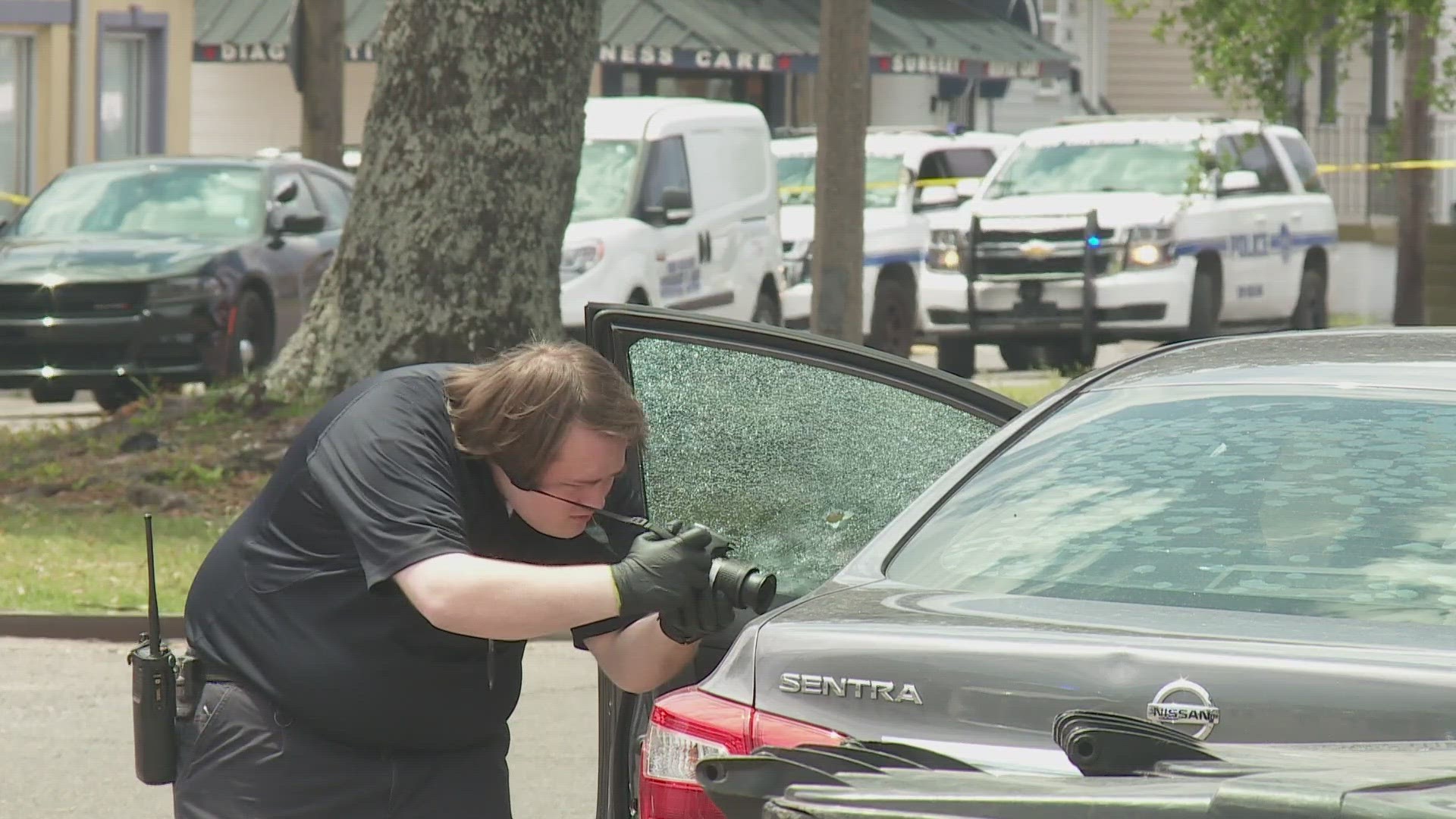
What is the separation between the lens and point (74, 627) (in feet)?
28.7

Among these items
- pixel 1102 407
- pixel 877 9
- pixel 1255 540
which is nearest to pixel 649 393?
pixel 1102 407

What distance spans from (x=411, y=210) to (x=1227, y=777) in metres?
10.1

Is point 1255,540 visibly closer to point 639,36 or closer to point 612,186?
point 612,186

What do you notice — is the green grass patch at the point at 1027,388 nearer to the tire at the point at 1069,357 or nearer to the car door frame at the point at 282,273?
the tire at the point at 1069,357

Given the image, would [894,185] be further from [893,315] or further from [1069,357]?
[1069,357]

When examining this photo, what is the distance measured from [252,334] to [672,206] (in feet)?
9.77

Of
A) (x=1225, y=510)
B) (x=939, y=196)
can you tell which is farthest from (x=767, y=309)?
(x=1225, y=510)

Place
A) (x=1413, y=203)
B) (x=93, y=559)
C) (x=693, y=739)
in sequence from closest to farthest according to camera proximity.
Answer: (x=693, y=739), (x=93, y=559), (x=1413, y=203)

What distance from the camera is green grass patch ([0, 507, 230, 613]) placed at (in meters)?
8.97

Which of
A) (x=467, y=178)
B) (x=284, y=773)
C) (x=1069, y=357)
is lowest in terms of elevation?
(x=1069, y=357)

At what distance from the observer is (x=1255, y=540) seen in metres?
3.33

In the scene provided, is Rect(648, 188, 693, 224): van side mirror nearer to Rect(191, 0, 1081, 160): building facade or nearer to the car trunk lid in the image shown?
Rect(191, 0, 1081, 160): building facade

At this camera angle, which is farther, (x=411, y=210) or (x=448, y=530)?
(x=411, y=210)

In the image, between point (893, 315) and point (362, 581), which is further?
point (893, 315)
